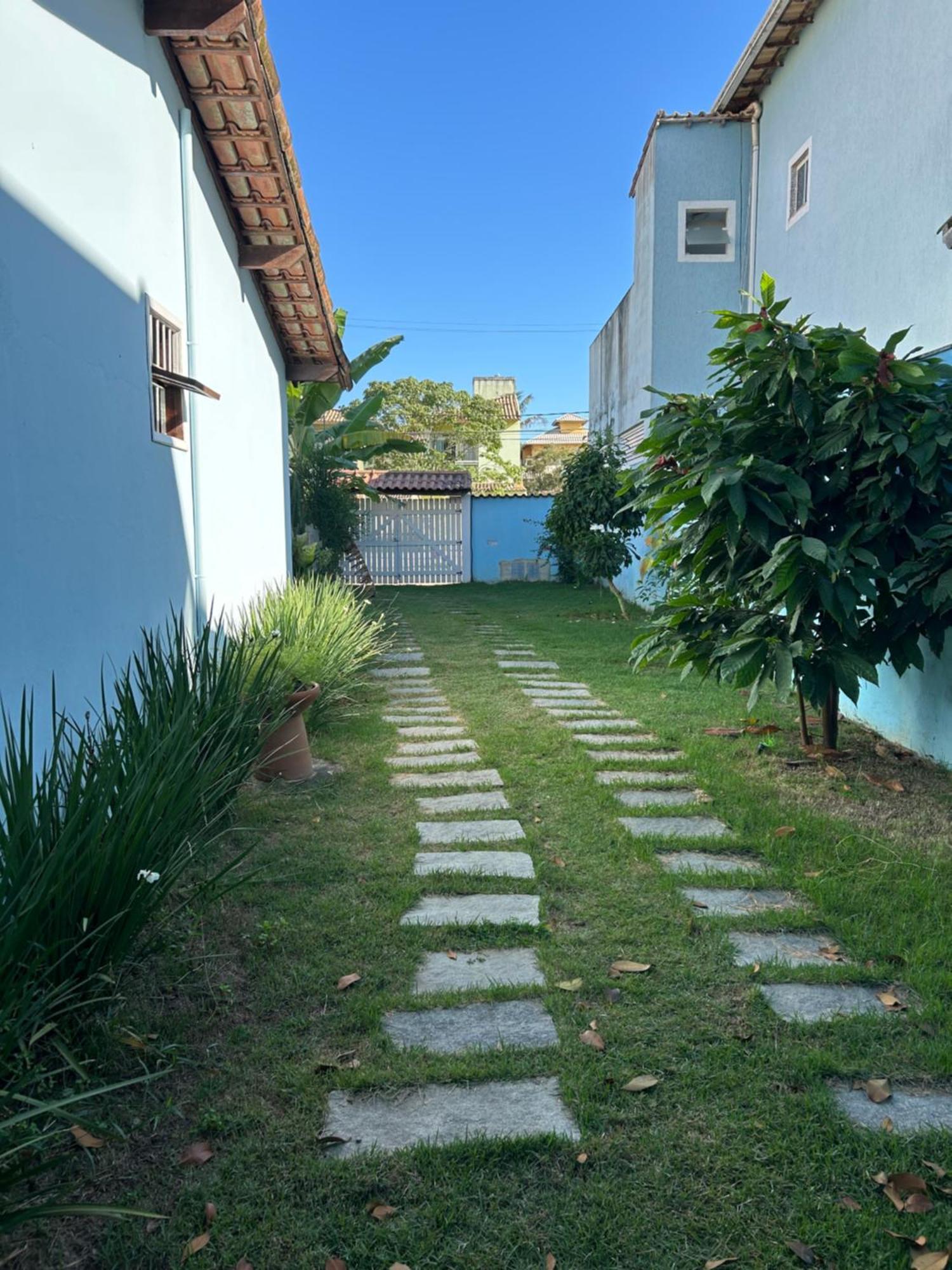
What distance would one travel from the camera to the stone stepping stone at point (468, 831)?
478cm

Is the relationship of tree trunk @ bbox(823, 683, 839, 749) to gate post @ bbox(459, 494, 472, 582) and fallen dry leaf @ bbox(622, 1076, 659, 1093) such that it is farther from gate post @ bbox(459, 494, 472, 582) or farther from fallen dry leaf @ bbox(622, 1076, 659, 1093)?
gate post @ bbox(459, 494, 472, 582)

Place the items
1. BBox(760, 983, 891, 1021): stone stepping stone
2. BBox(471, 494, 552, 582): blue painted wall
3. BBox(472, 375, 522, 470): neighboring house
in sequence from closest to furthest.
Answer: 1. BBox(760, 983, 891, 1021): stone stepping stone
2. BBox(471, 494, 552, 582): blue painted wall
3. BBox(472, 375, 522, 470): neighboring house

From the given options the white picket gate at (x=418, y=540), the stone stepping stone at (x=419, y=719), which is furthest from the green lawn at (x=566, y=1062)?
the white picket gate at (x=418, y=540)

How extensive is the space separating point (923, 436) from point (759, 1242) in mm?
4070

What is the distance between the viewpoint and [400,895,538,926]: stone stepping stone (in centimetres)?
380

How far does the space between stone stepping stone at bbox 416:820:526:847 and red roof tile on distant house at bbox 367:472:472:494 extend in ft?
56.4

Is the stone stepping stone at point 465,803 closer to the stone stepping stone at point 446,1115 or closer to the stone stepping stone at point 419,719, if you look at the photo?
the stone stepping stone at point 419,719

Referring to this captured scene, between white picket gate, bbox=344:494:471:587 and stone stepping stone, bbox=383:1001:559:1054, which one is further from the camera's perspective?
white picket gate, bbox=344:494:471:587

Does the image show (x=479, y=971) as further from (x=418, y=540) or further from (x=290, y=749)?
(x=418, y=540)

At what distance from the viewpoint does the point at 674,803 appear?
209 inches

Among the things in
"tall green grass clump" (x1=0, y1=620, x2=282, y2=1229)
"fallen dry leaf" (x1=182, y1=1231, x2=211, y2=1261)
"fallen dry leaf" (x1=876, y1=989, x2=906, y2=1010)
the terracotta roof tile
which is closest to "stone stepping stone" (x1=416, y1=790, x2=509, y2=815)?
"tall green grass clump" (x1=0, y1=620, x2=282, y2=1229)

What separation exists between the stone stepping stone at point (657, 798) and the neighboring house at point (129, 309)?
3.00 m

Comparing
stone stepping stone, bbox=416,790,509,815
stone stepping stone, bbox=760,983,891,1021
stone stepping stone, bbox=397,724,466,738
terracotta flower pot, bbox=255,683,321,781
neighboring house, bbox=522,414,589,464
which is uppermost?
neighboring house, bbox=522,414,589,464

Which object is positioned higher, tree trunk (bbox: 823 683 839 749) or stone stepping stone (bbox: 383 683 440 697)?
tree trunk (bbox: 823 683 839 749)
